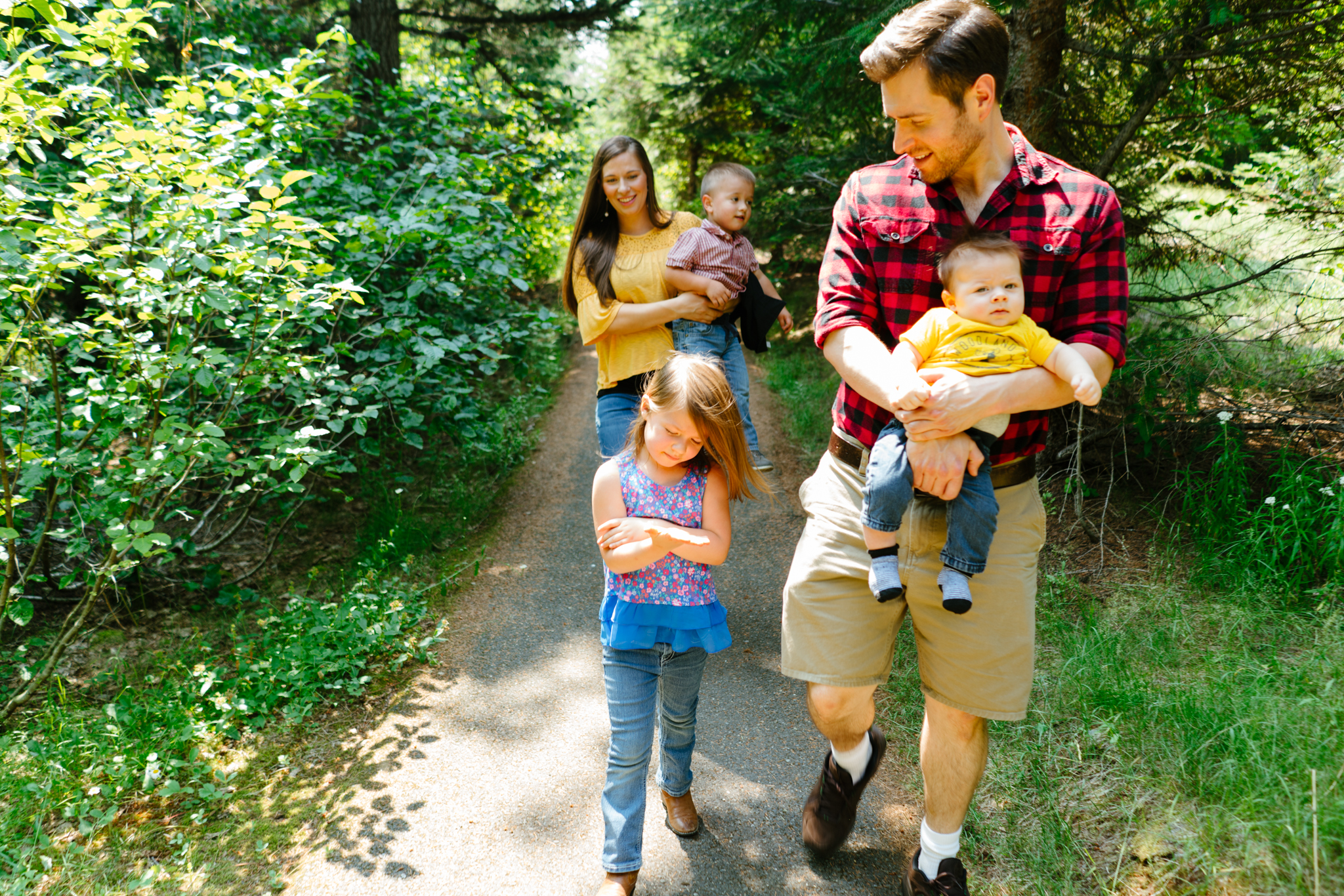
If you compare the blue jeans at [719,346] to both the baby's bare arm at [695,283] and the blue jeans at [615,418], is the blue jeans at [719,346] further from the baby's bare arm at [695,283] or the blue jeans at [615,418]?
the blue jeans at [615,418]

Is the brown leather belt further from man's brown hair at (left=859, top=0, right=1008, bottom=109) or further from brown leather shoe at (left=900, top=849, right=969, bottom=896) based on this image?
brown leather shoe at (left=900, top=849, right=969, bottom=896)

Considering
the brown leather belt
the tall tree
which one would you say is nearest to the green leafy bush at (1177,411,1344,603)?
the brown leather belt

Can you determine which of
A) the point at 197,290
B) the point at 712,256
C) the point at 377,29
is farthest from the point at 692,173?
the point at 197,290

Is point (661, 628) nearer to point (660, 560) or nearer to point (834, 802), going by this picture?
point (660, 560)

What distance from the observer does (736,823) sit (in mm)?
2596

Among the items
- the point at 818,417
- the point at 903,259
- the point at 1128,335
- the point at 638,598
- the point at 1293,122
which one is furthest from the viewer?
the point at 818,417

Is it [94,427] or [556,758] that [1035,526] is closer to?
[556,758]

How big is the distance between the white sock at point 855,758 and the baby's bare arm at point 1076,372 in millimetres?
1211

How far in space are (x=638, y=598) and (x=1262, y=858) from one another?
1.78 m

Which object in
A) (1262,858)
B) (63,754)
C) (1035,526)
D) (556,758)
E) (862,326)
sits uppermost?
(862,326)

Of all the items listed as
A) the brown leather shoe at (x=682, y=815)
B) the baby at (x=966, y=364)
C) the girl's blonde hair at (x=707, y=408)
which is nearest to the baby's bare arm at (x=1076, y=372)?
the baby at (x=966, y=364)

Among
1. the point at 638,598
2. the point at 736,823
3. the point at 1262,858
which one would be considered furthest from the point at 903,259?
the point at 736,823

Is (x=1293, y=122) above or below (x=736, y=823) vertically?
above

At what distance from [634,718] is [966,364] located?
140 centimetres
